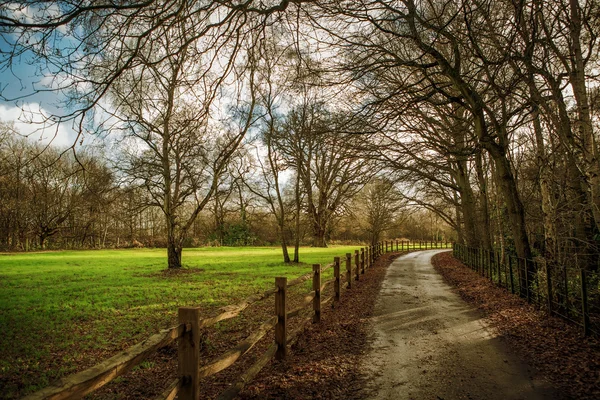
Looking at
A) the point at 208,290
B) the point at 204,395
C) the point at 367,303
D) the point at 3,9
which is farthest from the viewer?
the point at 208,290

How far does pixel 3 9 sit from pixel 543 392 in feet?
21.4

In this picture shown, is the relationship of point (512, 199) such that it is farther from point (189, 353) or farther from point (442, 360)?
point (189, 353)

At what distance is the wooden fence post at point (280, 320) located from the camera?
5.12 metres

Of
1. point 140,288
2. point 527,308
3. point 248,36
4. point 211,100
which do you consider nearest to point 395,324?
point 527,308

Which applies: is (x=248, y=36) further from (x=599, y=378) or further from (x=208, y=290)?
(x=208, y=290)

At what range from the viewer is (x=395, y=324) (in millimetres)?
7109

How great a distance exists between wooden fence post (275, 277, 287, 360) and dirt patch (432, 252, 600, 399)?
128 inches

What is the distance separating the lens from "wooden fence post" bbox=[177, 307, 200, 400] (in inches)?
117

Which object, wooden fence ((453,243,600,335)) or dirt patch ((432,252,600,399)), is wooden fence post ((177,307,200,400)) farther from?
wooden fence ((453,243,600,335))

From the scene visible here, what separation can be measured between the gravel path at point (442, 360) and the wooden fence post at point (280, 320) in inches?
45.7

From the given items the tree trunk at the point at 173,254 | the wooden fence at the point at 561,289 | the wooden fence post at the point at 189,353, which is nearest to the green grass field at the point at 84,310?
the tree trunk at the point at 173,254

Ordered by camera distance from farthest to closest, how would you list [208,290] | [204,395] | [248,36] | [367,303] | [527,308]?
[208,290] < [367,303] < [527,308] < [248,36] < [204,395]

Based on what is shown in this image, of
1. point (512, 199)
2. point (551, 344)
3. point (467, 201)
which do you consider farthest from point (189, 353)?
point (467, 201)

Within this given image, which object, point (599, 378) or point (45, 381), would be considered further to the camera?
point (45, 381)
